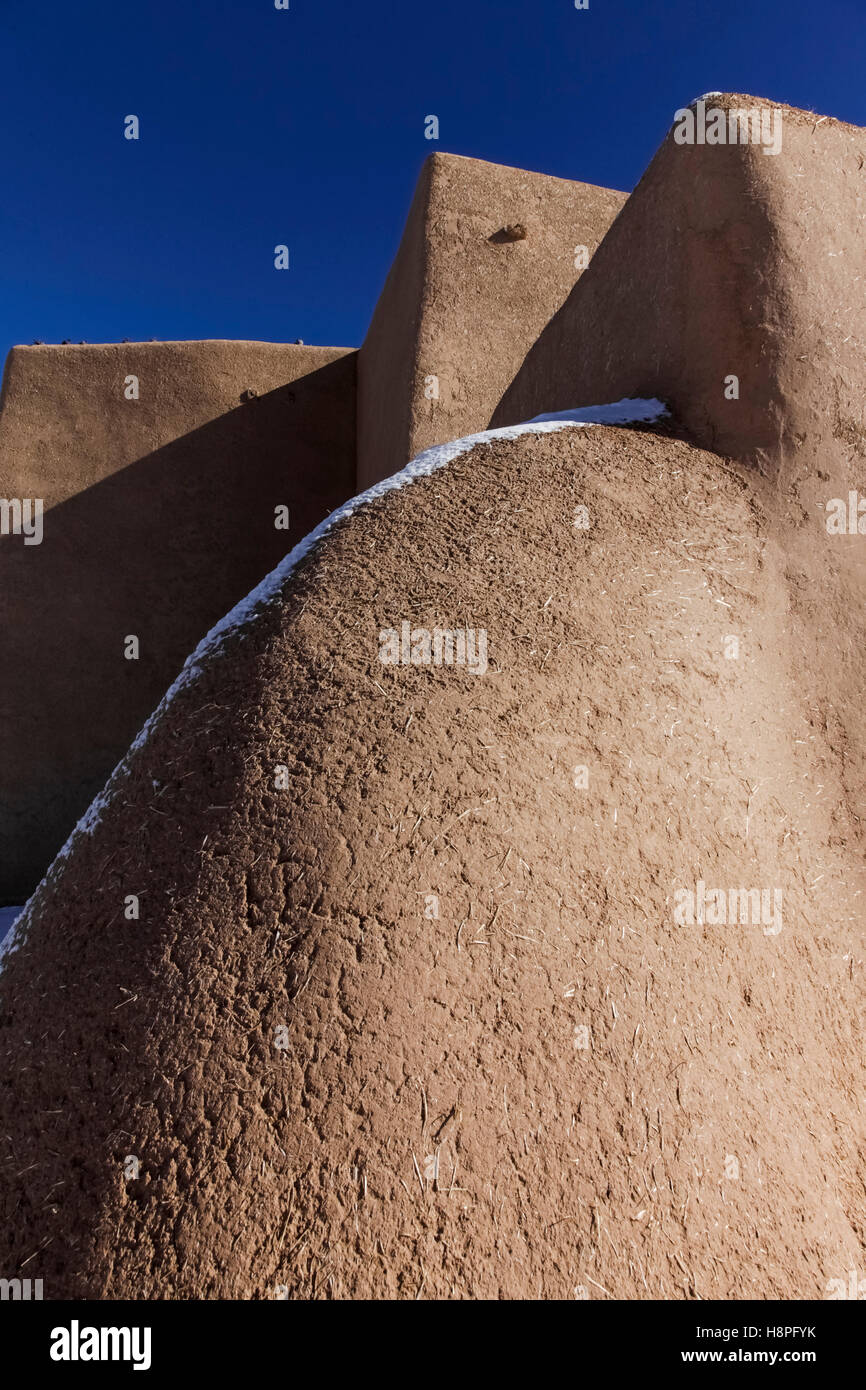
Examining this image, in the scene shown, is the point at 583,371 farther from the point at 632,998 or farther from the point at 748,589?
the point at 632,998

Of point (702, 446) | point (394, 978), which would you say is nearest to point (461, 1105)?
point (394, 978)

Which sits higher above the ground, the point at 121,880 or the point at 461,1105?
the point at 121,880

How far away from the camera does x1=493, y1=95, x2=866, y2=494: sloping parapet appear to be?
340 cm

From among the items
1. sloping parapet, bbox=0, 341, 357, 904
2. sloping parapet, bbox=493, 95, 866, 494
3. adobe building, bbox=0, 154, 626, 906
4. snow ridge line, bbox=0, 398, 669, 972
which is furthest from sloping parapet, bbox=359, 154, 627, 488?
snow ridge line, bbox=0, 398, 669, 972

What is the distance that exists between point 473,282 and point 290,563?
4.95 meters

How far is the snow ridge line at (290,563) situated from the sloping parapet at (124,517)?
6.00m

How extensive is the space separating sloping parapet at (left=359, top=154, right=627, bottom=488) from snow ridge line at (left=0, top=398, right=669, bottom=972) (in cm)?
293

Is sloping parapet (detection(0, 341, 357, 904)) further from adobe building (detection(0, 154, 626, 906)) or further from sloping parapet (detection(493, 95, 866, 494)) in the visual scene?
sloping parapet (detection(493, 95, 866, 494))

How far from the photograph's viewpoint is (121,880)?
2.11 meters

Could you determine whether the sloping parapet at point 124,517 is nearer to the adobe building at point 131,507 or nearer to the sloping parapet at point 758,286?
the adobe building at point 131,507

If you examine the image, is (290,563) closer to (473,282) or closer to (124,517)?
(473,282)

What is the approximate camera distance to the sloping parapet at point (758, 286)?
340 cm
